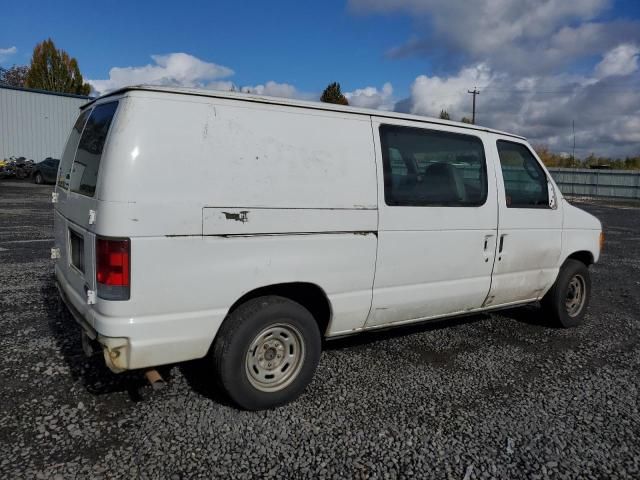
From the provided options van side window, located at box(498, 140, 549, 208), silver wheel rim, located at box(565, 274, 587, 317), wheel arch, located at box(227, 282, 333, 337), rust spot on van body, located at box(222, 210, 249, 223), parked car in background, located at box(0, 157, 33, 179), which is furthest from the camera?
parked car in background, located at box(0, 157, 33, 179)

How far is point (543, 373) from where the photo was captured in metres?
4.44

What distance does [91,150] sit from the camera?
11.3ft

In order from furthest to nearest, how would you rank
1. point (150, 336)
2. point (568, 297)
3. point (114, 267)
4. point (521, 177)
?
1. point (568, 297)
2. point (521, 177)
3. point (150, 336)
4. point (114, 267)

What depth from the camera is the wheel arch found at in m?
3.49

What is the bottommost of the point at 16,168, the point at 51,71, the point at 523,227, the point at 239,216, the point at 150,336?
the point at 150,336

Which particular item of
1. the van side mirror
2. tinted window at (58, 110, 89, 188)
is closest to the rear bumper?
tinted window at (58, 110, 89, 188)

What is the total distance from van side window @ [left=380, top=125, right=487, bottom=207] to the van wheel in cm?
117

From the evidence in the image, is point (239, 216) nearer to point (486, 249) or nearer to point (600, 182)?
point (486, 249)

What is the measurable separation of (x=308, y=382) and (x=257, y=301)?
29.9 inches

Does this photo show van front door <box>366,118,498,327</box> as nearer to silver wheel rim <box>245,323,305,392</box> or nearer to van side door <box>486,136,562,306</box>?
van side door <box>486,136,562,306</box>

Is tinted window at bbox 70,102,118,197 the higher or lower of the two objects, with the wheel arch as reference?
higher

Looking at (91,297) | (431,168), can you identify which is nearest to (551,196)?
(431,168)

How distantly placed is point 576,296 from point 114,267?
496 cm

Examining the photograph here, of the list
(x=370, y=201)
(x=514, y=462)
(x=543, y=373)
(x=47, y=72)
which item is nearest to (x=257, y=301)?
(x=370, y=201)
